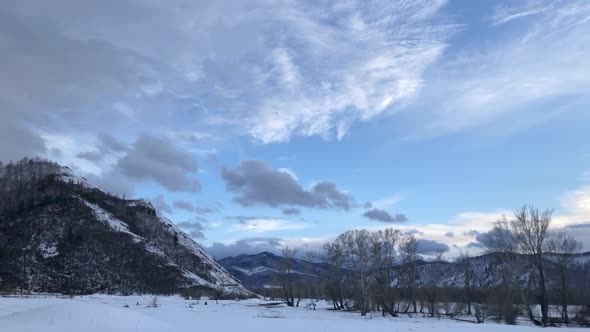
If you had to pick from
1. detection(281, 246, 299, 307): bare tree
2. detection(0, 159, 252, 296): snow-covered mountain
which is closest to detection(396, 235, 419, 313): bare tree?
detection(281, 246, 299, 307): bare tree

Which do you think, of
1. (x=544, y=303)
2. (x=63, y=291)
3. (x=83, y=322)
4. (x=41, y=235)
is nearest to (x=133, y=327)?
(x=83, y=322)

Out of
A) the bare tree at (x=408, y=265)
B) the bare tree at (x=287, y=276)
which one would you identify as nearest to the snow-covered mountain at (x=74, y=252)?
the bare tree at (x=287, y=276)

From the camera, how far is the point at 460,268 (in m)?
108

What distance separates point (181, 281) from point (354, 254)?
3734 inches

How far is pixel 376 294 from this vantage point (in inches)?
3071

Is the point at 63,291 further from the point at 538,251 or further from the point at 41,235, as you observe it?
the point at 538,251

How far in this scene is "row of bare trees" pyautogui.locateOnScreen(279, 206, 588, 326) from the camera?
62906 mm

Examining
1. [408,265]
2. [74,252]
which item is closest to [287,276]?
[408,265]

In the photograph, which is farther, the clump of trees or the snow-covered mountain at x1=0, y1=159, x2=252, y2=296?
the snow-covered mountain at x1=0, y1=159, x2=252, y2=296

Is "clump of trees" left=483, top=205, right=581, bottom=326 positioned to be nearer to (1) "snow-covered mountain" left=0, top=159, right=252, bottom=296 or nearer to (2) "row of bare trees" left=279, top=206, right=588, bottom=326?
(2) "row of bare trees" left=279, top=206, right=588, bottom=326

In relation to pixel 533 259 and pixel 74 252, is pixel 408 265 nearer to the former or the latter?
pixel 533 259

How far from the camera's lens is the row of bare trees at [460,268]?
62906 millimetres

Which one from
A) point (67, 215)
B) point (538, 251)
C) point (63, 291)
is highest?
point (67, 215)

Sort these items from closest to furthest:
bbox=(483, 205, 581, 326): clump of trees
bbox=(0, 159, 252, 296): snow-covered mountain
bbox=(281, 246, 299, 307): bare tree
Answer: bbox=(483, 205, 581, 326): clump of trees, bbox=(281, 246, 299, 307): bare tree, bbox=(0, 159, 252, 296): snow-covered mountain
